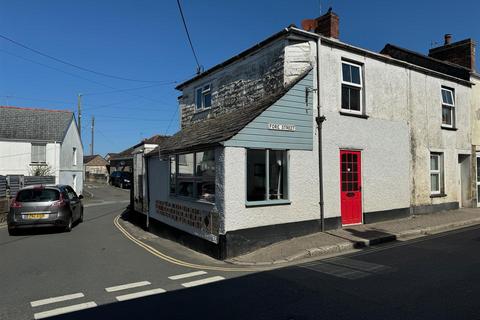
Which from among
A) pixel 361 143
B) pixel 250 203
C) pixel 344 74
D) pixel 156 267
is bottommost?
pixel 156 267

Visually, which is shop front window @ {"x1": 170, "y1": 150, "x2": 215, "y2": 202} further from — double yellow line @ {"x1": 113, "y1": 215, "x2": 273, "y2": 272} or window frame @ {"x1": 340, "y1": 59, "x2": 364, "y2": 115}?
window frame @ {"x1": 340, "y1": 59, "x2": 364, "y2": 115}

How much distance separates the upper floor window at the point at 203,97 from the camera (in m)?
14.7

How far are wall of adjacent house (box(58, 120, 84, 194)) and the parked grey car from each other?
21723mm

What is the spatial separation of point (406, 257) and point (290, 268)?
2.53 metres

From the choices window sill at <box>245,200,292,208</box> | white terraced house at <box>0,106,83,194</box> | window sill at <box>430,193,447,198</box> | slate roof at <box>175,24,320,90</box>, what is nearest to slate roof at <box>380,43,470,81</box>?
window sill at <box>430,193,447,198</box>

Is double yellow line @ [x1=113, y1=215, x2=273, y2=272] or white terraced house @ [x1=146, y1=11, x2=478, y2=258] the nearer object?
double yellow line @ [x1=113, y1=215, x2=273, y2=272]

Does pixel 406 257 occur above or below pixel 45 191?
below

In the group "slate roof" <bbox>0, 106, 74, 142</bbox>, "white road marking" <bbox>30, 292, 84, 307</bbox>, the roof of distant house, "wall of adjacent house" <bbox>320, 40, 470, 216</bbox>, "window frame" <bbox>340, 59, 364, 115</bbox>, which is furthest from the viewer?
the roof of distant house

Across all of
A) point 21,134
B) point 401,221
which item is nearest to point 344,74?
point 401,221

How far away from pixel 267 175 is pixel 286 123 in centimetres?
150

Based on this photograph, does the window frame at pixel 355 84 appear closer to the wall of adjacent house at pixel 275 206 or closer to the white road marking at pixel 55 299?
the wall of adjacent house at pixel 275 206

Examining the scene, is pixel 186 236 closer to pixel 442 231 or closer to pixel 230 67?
pixel 230 67

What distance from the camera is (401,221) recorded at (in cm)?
1216

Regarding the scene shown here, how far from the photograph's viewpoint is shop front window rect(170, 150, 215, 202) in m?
9.67
